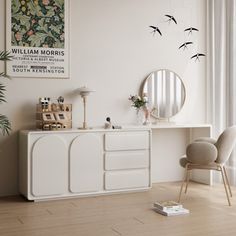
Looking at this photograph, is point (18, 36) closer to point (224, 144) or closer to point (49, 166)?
point (49, 166)

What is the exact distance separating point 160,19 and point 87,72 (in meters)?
1.21

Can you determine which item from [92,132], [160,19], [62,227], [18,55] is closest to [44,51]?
[18,55]

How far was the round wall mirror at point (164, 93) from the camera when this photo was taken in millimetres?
5418

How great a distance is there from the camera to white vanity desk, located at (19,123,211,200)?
4402 millimetres

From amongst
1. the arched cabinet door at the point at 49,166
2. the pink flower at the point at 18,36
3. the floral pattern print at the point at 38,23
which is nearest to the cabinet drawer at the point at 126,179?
the arched cabinet door at the point at 49,166

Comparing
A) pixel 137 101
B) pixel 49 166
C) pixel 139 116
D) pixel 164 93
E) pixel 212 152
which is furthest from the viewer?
pixel 164 93

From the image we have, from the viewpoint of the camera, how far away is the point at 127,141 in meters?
4.84

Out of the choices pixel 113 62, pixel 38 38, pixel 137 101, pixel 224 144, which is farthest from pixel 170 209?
pixel 38 38

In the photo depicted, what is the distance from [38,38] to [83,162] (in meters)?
1.44

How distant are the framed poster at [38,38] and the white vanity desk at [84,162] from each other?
76 centimetres

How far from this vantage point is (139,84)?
17.7 feet

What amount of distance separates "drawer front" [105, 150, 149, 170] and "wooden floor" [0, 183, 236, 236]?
12.3 inches

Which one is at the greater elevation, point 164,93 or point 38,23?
point 38,23

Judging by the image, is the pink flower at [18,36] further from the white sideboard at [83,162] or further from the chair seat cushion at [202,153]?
the chair seat cushion at [202,153]
